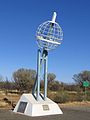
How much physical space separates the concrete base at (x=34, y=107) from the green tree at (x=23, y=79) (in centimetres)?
4474

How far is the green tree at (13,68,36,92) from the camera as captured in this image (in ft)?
214

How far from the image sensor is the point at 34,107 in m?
18.9

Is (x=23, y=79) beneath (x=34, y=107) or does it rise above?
above

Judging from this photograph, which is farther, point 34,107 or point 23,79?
point 23,79

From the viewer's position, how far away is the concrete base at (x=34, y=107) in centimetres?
1892

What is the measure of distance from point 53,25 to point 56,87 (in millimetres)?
55238

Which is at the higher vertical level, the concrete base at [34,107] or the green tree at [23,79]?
the green tree at [23,79]

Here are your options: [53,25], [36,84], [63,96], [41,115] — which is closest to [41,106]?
[41,115]

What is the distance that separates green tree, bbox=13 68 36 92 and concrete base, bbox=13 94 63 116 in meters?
44.7

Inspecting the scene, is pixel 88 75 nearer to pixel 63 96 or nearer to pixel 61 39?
pixel 63 96

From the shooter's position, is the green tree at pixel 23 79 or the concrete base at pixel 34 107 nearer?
the concrete base at pixel 34 107

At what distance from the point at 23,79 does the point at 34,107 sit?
48.1 metres

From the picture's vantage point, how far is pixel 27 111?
19.1 metres

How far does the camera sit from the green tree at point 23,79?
6538 cm
